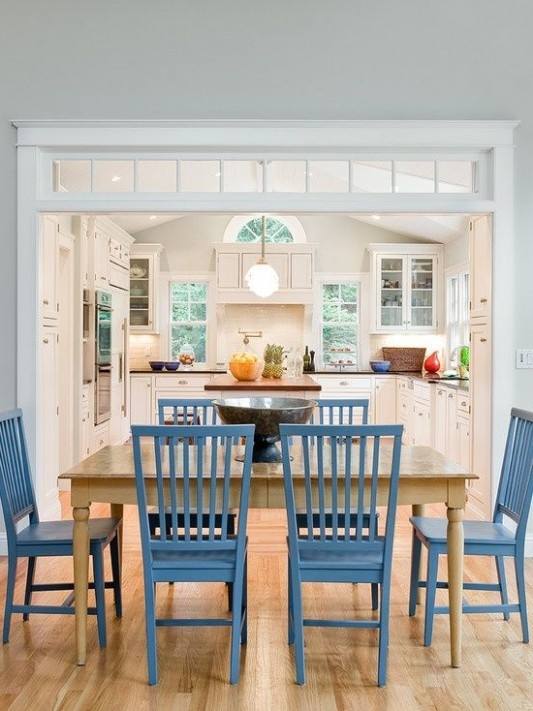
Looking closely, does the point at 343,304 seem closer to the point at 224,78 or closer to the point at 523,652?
the point at 224,78

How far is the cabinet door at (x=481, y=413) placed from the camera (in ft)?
13.7

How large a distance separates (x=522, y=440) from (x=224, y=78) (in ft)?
8.88

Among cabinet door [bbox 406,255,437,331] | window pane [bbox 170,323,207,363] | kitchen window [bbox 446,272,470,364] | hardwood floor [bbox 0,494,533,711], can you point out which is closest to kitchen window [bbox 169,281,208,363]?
window pane [bbox 170,323,207,363]

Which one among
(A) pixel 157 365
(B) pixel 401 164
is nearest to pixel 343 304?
(A) pixel 157 365

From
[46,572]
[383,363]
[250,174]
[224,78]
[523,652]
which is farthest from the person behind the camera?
[383,363]

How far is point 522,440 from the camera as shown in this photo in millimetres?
2873

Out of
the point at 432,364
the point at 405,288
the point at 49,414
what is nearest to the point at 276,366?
the point at 49,414

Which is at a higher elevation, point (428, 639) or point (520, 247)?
point (520, 247)

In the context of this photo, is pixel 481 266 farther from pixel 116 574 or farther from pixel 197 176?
pixel 116 574

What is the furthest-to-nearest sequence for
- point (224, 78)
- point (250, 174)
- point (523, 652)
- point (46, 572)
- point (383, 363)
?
point (383, 363)
point (250, 174)
point (224, 78)
point (46, 572)
point (523, 652)

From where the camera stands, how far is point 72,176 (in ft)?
13.7

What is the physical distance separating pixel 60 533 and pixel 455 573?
5.39ft

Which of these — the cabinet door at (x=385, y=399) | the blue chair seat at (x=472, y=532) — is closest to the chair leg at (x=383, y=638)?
the blue chair seat at (x=472, y=532)

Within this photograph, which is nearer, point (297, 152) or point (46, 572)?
point (46, 572)
